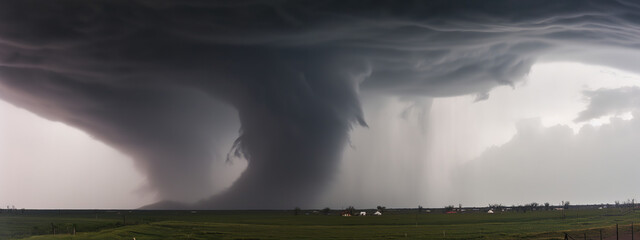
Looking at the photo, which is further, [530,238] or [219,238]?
[219,238]

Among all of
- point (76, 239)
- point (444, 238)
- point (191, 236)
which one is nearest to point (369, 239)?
point (444, 238)

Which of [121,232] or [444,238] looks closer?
[444,238]

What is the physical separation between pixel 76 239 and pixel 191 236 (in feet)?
49.3

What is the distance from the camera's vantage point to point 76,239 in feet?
207

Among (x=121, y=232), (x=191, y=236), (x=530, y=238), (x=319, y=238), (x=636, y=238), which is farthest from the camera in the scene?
(x=121, y=232)

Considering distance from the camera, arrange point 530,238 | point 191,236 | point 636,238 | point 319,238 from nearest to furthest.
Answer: point 636,238, point 530,238, point 319,238, point 191,236

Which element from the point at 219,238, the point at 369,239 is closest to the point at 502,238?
the point at 369,239

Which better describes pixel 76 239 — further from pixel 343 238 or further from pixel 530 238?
pixel 530 238

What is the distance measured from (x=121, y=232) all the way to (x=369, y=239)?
36648 mm

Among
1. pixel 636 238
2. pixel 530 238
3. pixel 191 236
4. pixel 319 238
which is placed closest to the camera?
pixel 636 238

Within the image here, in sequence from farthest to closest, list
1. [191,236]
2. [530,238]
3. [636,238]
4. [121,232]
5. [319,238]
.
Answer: [121,232] → [191,236] → [319,238] → [530,238] → [636,238]

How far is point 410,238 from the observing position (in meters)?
66.1

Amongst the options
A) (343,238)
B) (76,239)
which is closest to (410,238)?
(343,238)

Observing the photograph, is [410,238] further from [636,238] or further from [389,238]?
[636,238]
